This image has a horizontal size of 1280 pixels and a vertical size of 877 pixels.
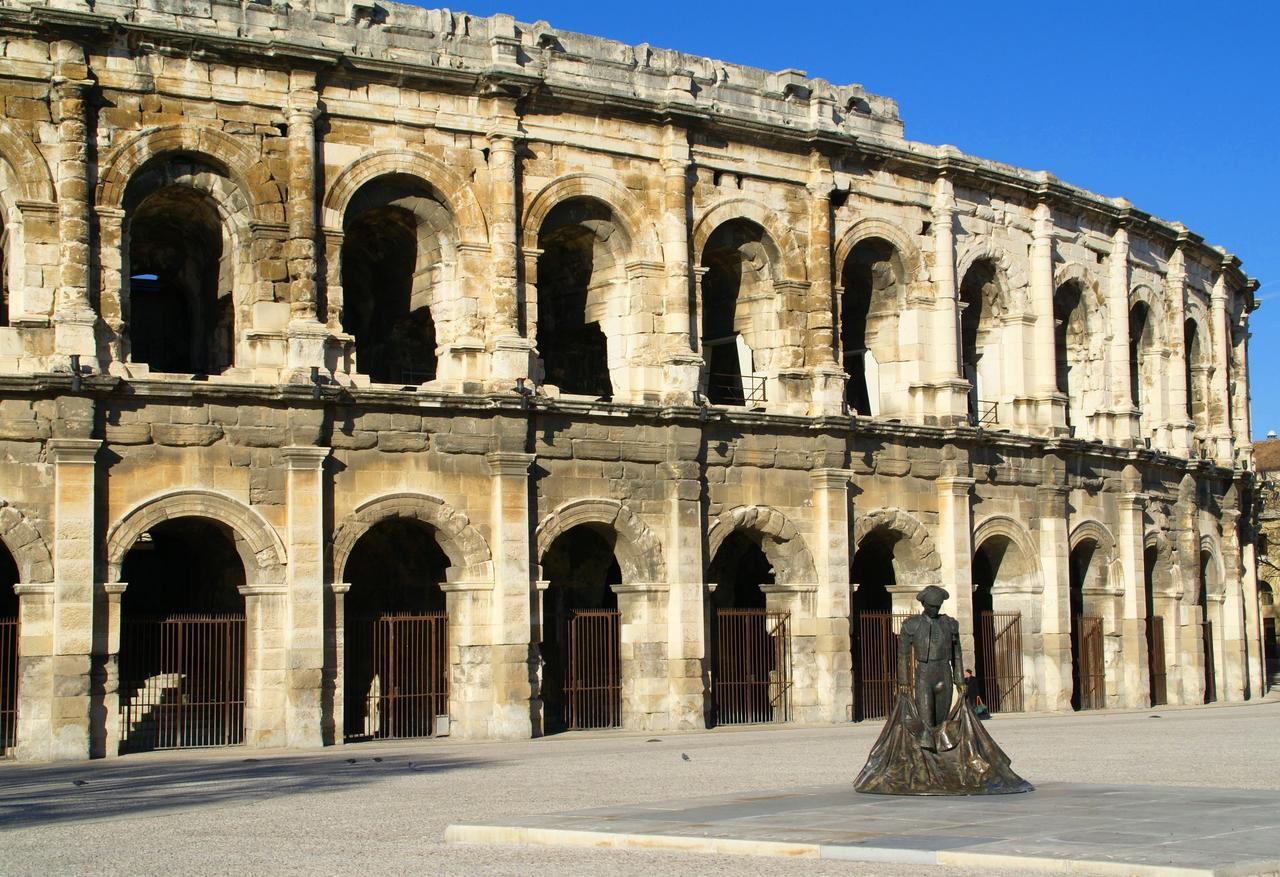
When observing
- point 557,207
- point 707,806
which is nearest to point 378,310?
point 557,207

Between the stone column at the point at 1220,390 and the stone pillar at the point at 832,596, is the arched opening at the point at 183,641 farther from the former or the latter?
the stone column at the point at 1220,390

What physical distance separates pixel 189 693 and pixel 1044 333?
1533 centimetres

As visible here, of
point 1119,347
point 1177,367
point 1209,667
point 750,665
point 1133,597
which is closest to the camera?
point 750,665

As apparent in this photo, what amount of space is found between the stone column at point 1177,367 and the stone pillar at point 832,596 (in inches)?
426

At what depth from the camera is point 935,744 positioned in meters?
13.3

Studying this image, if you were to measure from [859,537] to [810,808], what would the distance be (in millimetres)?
14816

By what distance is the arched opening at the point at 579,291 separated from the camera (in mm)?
25516

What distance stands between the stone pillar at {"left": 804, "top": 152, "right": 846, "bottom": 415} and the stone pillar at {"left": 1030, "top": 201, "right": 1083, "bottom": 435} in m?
4.88

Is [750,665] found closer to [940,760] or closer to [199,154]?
[199,154]

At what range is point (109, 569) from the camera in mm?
21172

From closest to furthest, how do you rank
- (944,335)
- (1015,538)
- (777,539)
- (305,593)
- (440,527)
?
1. (305,593)
2. (440,527)
3. (777,539)
4. (944,335)
5. (1015,538)

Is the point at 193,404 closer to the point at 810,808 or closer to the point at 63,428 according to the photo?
the point at 63,428

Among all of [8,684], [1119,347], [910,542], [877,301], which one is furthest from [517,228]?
[1119,347]

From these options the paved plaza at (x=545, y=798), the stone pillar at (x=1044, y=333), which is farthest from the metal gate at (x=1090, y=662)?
the paved plaza at (x=545, y=798)
